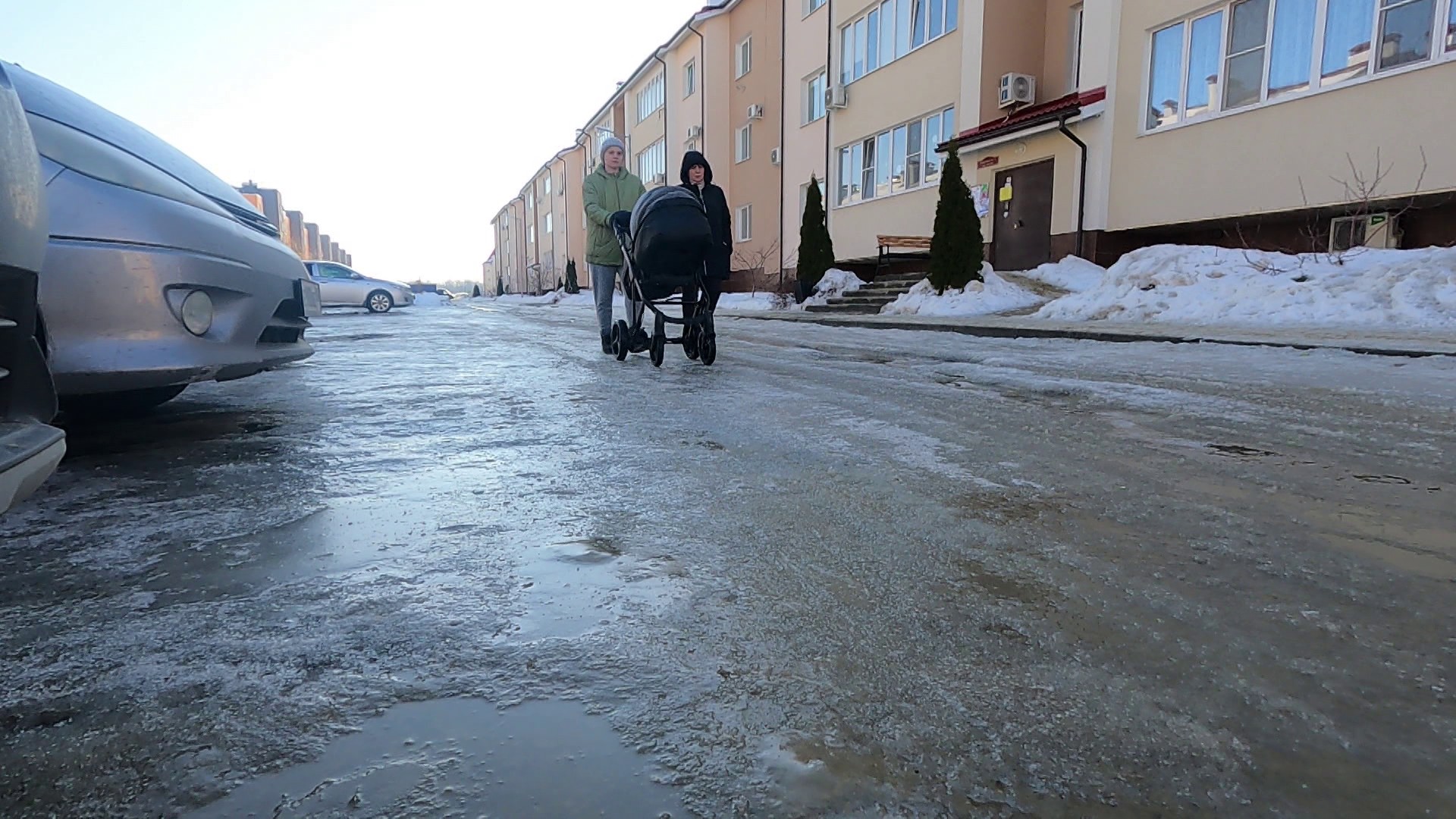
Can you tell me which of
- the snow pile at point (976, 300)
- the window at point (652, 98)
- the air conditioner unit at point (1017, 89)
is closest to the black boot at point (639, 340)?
the snow pile at point (976, 300)

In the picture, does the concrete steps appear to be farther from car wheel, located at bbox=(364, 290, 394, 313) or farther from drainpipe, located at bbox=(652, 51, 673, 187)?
drainpipe, located at bbox=(652, 51, 673, 187)

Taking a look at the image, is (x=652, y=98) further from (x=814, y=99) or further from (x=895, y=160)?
(x=895, y=160)

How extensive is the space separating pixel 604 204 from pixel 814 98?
16440 millimetres

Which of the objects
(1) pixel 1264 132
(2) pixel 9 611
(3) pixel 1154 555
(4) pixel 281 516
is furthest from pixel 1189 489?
(1) pixel 1264 132

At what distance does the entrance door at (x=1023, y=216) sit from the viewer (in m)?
13.5

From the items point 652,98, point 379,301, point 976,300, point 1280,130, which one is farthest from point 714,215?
point 652,98

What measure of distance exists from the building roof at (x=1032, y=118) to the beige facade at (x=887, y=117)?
3.64ft

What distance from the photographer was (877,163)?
17828 millimetres

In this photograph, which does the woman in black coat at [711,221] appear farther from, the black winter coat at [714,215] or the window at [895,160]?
the window at [895,160]

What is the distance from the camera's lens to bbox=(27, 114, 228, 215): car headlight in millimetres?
2338

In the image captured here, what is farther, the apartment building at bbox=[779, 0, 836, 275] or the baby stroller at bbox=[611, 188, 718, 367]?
the apartment building at bbox=[779, 0, 836, 275]

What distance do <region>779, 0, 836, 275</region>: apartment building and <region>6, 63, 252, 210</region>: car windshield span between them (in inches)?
678

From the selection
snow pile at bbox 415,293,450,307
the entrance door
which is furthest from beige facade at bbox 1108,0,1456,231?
snow pile at bbox 415,293,450,307

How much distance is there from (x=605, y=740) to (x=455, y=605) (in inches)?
21.8
